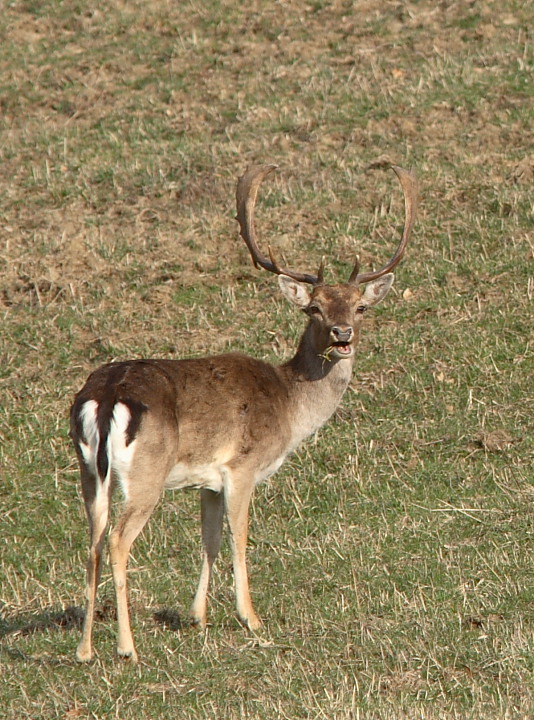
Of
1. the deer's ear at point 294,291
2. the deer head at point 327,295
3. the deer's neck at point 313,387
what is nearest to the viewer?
the deer head at point 327,295

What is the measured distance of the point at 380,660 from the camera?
6.63 m

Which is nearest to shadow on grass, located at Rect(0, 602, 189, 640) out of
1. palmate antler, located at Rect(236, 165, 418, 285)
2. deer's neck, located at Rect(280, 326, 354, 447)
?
deer's neck, located at Rect(280, 326, 354, 447)

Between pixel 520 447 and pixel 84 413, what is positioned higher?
pixel 84 413

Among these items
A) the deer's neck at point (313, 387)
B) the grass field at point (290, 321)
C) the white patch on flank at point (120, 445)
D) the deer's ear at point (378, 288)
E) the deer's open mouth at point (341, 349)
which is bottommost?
the grass field at point (290, 321)

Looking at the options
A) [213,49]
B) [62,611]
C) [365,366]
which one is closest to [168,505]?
[62,611]

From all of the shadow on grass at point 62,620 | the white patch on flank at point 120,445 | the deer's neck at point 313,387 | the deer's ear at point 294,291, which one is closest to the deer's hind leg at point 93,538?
the white patch on flank at point 120,445

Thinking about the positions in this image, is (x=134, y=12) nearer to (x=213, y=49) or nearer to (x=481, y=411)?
(x=213, y=49)

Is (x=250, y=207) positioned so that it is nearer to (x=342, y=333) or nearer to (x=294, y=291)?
(x=294, y=291)

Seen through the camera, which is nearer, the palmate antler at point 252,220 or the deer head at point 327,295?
the deer head at point 327,295

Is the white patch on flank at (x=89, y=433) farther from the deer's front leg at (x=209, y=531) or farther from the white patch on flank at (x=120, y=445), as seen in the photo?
the deer's front leg at (x=209, y=531)

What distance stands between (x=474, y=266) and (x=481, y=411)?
2.45m

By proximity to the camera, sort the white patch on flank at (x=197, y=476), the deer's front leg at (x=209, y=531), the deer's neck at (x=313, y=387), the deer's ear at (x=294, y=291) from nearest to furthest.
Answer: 1. the white patch on flank at (x=197, y=476)
2. the deer's front leg at (x=209, y=531)
3. the deer's neck at (x=313, y=387)
4. the deer's ear at (x=294, y=291)

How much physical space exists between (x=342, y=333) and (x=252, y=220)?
1361mm

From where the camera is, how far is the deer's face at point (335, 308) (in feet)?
26.4
